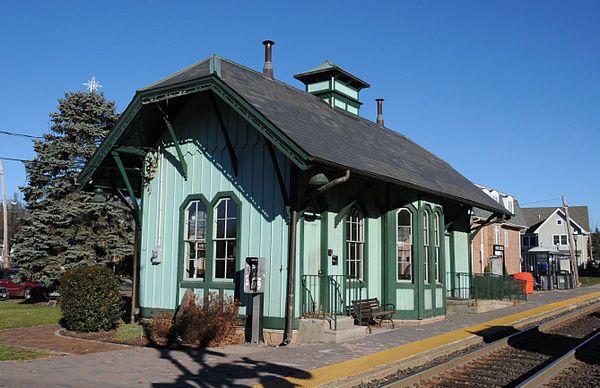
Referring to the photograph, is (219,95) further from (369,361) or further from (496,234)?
(496,234)

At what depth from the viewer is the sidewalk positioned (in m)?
7.06

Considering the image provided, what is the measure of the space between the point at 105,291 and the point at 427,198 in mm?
9002

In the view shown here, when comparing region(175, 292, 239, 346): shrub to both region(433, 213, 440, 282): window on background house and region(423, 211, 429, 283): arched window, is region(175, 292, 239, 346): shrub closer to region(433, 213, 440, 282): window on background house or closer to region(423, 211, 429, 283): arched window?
region(423, 211, 429, 283): arched window

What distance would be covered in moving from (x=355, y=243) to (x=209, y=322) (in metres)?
4.30

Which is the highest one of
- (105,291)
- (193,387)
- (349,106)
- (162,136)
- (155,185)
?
(349,106)

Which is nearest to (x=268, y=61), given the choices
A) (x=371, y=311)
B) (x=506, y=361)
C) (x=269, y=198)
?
(x=269, y=198)

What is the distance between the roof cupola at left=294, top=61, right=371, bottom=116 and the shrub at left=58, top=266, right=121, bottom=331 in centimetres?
947

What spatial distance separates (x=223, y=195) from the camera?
12578 mm

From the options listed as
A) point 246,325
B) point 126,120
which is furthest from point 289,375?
point 126,120

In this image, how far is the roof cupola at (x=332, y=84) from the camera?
59.3 feet

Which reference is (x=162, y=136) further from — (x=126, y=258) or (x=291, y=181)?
(x=126, y=258)

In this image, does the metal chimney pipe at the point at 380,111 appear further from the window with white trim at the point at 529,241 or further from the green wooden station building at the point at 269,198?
the window with white trim at the point at 529,241

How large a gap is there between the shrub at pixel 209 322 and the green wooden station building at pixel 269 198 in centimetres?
52

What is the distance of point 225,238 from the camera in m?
12.5
